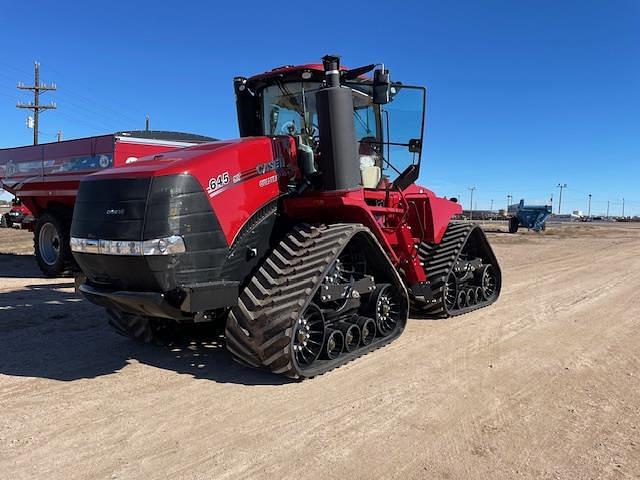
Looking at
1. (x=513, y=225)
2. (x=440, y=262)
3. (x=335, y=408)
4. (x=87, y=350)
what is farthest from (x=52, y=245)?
(x=513, y=225)

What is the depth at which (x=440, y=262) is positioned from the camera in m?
7.36

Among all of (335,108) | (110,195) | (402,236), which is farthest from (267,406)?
(402,236)

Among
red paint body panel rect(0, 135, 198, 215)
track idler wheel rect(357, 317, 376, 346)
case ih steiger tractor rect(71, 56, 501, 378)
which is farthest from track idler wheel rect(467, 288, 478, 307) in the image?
red paint body panel rect(0, 135, 198, 215)

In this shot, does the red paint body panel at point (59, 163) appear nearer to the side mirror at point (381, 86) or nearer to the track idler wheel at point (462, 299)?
the side mirror at point (381, 86)

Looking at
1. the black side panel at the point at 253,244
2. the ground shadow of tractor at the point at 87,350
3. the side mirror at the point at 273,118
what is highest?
the side mirror at the point at 273,118

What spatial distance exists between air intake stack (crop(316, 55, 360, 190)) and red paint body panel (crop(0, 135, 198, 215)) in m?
5.69

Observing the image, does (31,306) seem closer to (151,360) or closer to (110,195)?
(151,360)

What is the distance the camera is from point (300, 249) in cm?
494

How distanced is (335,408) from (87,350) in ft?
9.71

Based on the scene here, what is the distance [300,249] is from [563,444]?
2.58 metres

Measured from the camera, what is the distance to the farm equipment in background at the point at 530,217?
119 ft

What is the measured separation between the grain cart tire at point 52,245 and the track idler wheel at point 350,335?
7.51m

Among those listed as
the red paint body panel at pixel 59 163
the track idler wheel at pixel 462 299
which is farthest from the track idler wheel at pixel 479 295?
the red paint body panel at pixel 59 163

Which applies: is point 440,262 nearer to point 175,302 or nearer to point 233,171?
point 233,171
